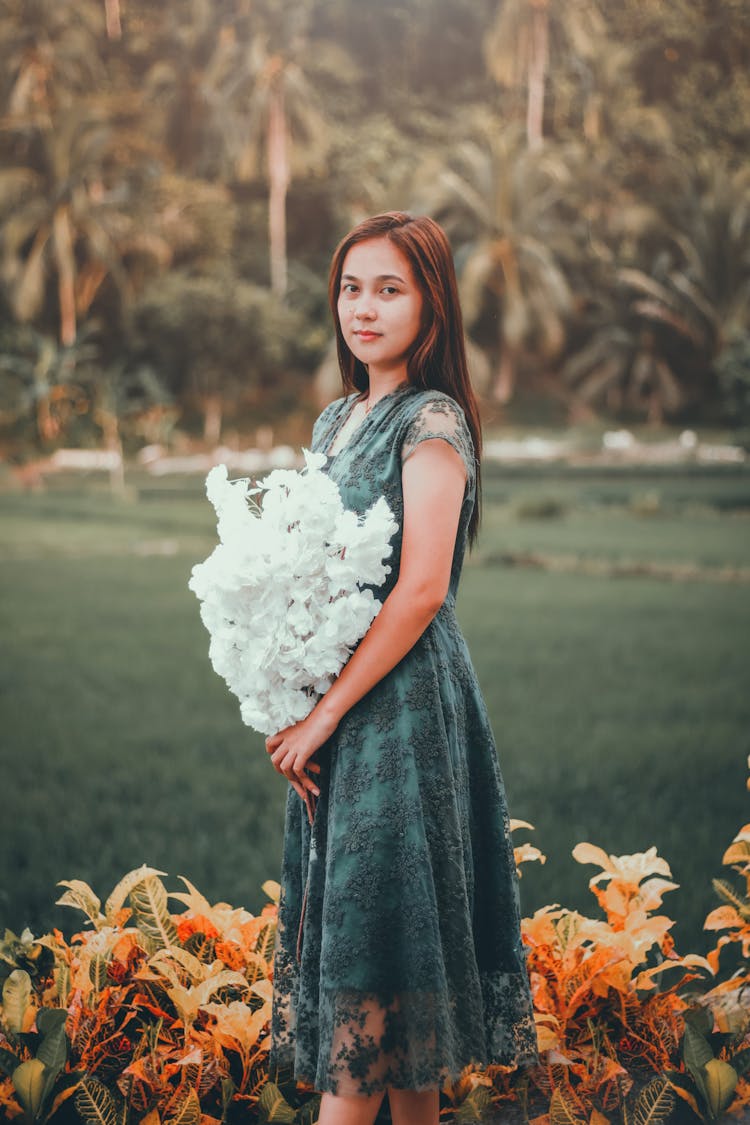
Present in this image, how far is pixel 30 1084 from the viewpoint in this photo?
1424 millimetres

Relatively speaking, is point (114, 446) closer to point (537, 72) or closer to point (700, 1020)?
point (537, 72)

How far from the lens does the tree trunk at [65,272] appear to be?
7230 millimetres

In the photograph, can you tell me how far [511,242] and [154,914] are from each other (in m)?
5.89

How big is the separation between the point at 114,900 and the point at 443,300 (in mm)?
1092

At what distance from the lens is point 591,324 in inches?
270

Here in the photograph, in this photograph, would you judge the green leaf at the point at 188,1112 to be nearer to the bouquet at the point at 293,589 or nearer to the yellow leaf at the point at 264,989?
the yellow leaf at the point at 264,989

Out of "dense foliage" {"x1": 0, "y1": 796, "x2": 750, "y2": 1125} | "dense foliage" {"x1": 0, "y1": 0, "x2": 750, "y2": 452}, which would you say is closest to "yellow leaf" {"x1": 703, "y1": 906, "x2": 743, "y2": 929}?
"dense foliage" {"x1": 0, "y1": 796, "x2": 750, "y2": 1125}

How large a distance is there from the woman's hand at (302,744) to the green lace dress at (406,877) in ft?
0.11

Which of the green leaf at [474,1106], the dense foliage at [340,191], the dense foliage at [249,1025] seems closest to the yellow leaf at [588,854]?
the dense foliage at [249,1025]

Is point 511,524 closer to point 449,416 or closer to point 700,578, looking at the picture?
point 700,578

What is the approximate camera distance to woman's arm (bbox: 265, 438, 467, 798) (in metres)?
1.24

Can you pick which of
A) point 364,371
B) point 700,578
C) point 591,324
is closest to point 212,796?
point 364,371

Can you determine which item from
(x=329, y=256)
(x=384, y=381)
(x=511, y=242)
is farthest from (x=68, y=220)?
(x=384, y=381)

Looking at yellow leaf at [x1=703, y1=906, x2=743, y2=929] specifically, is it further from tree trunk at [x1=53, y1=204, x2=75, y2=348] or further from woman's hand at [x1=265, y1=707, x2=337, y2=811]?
tree trunk at [x1=53, y1=204, x2=75, y2=348]
